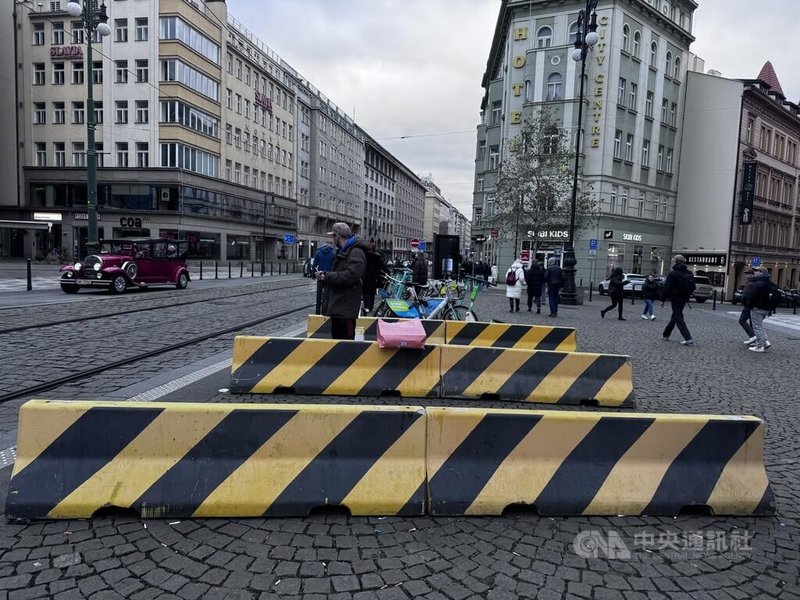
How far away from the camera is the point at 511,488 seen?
3305 mm

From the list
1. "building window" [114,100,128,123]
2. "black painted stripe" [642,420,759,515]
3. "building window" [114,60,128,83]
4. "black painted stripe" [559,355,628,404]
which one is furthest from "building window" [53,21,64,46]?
"black painted stripe" [642,420,759,515]

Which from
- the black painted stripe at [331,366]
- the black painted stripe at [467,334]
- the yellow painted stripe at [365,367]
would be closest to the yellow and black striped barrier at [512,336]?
the black painted stripe at [467,334]

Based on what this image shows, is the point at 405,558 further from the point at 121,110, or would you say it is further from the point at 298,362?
the point at 121,110

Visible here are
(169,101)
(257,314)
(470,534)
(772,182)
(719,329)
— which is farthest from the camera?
(772,182)

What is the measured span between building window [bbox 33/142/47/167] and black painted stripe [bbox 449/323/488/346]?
169 ft

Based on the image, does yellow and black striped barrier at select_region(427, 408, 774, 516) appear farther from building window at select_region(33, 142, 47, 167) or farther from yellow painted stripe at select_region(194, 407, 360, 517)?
building window at select_region(33, 142, 47, 167)

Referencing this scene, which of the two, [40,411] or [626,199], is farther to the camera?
[626,199]

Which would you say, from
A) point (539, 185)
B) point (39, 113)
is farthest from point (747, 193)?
point (39, 113)

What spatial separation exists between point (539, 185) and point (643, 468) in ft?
86.5

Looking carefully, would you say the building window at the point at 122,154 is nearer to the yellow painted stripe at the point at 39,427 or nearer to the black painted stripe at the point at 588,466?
the yellow painted stripe at the point at 39,427

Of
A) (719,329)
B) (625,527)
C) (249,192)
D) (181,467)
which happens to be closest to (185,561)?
(181,467)

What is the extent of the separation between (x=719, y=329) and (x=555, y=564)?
46.7 feet

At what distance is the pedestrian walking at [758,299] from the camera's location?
10.1 metres

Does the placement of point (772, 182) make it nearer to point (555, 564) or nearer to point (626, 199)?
point (626, 199)
